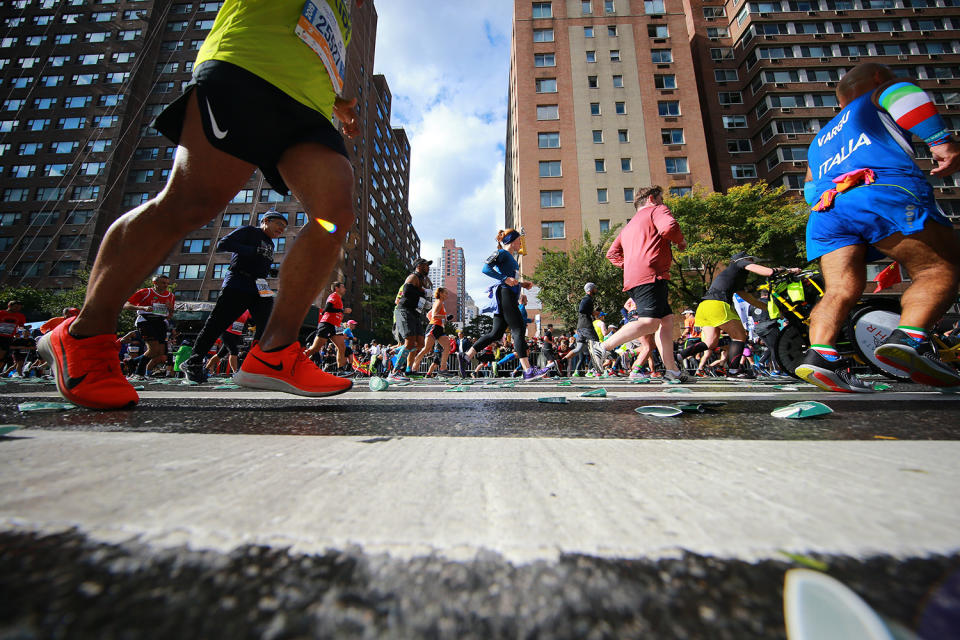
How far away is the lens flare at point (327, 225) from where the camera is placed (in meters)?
1.67

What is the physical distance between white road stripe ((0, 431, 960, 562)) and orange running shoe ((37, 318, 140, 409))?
2.63 ft

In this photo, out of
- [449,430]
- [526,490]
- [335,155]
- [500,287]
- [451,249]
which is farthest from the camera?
[451,249]

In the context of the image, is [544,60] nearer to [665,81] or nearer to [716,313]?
[665,81]

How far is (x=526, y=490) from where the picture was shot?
48 centimetres

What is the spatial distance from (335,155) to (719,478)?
1.79 meters

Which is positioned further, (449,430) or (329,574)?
(449,430)

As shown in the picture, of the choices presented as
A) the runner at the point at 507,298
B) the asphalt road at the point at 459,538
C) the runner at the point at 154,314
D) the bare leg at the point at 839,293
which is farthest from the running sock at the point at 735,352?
the runner at the point at 154,314

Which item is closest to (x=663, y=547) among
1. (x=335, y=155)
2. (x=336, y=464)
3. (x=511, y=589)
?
(x=511, y=589)

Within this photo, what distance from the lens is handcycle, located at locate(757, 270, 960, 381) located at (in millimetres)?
2881

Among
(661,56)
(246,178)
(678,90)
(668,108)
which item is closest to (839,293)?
(246,178)

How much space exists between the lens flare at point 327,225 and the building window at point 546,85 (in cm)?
3095

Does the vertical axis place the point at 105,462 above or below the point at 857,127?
below

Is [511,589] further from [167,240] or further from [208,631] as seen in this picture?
[167,240]

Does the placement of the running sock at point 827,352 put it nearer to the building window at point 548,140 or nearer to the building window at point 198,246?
the building window at point 548,140
